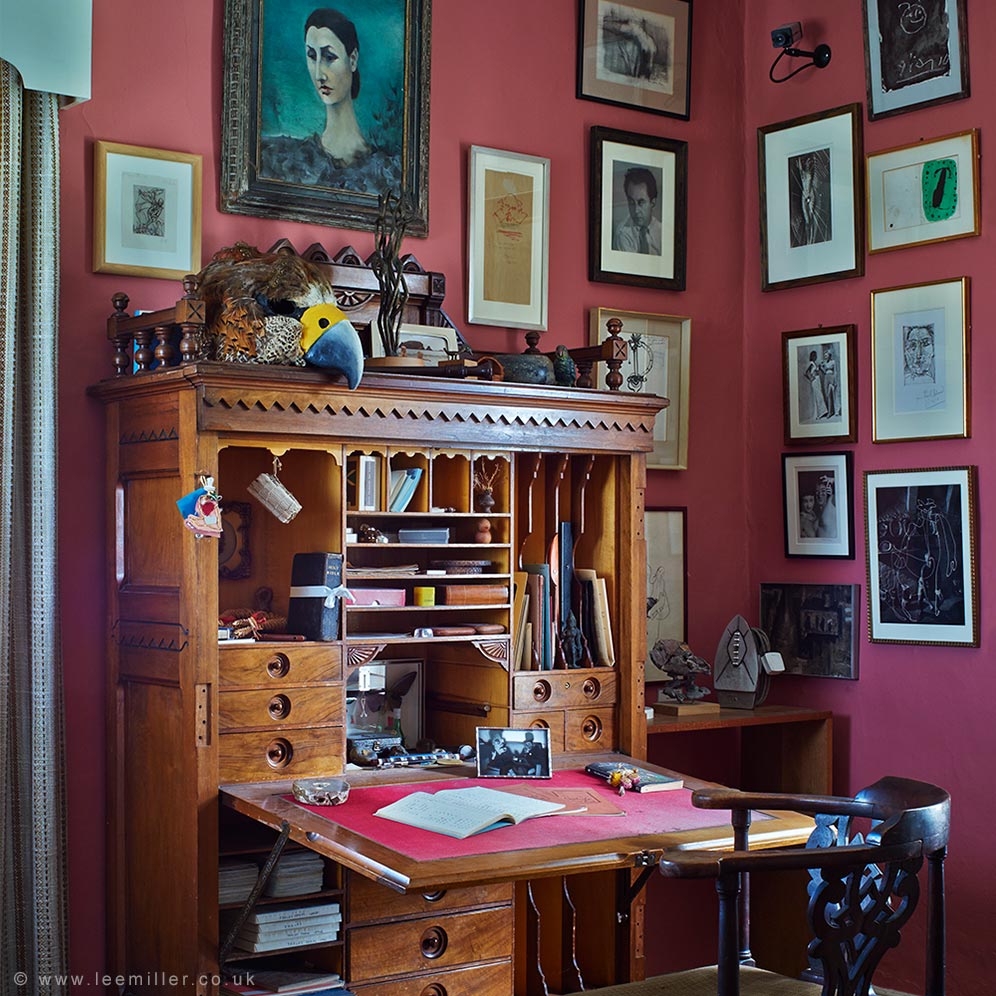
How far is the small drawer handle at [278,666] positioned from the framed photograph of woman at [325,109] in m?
1.31

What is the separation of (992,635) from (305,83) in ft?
8.62

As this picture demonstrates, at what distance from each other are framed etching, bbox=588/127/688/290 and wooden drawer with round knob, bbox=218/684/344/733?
184cm

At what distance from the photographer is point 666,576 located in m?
4.63

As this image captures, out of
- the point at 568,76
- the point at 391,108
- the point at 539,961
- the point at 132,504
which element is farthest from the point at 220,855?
the point at 568,76

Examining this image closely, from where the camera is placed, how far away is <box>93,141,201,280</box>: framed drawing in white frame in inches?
140

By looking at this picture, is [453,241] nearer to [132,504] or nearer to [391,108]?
[391,108]

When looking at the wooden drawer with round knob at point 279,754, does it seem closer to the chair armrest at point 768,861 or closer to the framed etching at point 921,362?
the chair armrest at point 768,861

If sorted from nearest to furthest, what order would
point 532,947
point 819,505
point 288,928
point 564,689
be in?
point 288,928, point 564,689, point 532,947, point 819,505

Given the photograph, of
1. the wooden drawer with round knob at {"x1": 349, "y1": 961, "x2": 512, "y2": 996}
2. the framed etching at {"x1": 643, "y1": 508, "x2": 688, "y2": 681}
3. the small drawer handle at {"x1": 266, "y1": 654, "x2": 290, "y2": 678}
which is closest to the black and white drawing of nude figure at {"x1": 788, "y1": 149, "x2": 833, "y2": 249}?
the framed etching at {"x1": 643, "y1": 508, "x2": 688, "y2": 681}

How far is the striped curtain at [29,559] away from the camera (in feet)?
10.8

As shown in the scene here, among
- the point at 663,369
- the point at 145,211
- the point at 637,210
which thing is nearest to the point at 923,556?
the point at 663,369

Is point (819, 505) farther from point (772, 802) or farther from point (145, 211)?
point (145, 211)

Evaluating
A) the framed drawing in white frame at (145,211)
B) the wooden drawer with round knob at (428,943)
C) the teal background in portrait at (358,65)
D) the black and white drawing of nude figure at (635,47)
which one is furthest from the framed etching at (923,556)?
the framed drawing in white frame at (145,211)

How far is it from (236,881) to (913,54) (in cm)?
323
